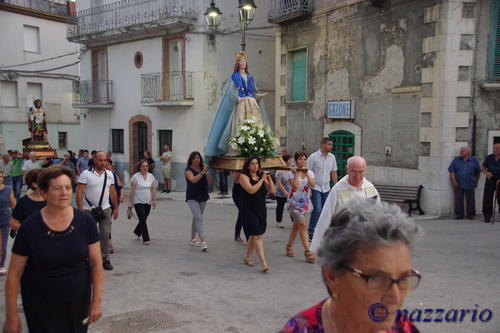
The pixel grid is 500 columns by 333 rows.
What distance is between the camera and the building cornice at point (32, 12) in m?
27.1

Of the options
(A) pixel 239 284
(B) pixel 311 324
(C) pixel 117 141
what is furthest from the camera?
(C) pixel 117 141

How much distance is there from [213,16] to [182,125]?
236 inches

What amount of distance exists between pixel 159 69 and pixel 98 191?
13888mm

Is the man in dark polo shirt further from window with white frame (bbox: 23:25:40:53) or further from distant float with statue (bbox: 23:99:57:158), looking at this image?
window with white frame (bbox: 23:25:40:53)

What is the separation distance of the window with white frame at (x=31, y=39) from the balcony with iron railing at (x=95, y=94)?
7026 mm

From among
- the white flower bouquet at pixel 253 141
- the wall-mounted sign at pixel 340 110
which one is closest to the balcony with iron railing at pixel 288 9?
the wall-mounted sign at pixel 340 110

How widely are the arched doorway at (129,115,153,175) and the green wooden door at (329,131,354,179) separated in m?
9.83

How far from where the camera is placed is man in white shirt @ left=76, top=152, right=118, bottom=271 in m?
Answer: 7.18

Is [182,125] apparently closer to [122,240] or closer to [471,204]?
[122,240]

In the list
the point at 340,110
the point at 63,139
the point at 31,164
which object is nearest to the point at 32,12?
Result: the point at 63,139

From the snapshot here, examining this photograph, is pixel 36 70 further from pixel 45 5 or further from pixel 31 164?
pixel 31 164

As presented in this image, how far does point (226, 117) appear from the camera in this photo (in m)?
8.42

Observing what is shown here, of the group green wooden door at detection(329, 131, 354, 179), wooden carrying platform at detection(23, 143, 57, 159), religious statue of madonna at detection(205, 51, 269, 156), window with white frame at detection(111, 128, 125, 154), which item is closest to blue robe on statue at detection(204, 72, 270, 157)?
religious statue of madonna at detection(205, 51, 269, 156)

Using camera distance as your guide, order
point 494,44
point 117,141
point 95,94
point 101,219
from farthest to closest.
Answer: point 95,94
point 117,141
point 494,44
point 101,219
